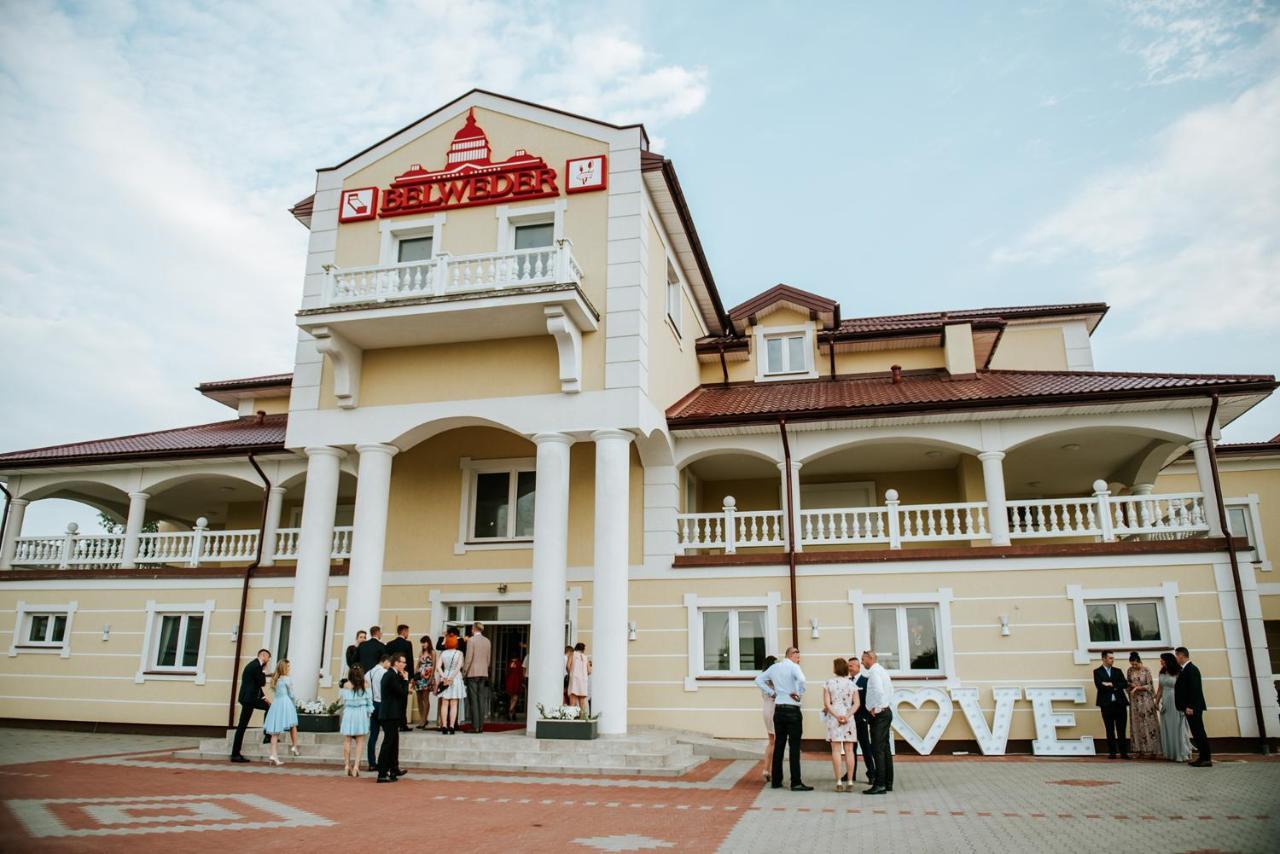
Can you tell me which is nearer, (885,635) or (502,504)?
(885,635)

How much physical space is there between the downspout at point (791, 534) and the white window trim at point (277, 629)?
9658mm

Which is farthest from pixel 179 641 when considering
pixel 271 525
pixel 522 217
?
pixel 522 217

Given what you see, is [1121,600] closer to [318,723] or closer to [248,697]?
[318,723]

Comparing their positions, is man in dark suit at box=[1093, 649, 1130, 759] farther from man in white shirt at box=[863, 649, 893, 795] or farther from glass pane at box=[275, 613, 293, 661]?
glass pane at box=[275, 613, 293, 661]

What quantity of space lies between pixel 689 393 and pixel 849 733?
10875mm

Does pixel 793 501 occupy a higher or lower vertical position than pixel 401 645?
higher

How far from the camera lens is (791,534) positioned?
16.7m

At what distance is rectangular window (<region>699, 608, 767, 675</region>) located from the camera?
16547mm

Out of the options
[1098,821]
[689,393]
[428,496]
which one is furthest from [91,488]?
[1098,821]

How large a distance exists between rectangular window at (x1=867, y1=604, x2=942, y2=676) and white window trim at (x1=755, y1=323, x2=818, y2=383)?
7263mm

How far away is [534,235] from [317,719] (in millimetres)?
9877

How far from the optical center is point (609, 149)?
56.0ft

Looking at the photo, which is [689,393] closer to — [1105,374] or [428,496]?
[428,496]

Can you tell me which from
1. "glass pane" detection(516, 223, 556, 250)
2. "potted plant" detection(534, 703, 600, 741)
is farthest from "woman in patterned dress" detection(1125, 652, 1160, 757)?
"glass pane" detection(516, 223, 556, 250)
